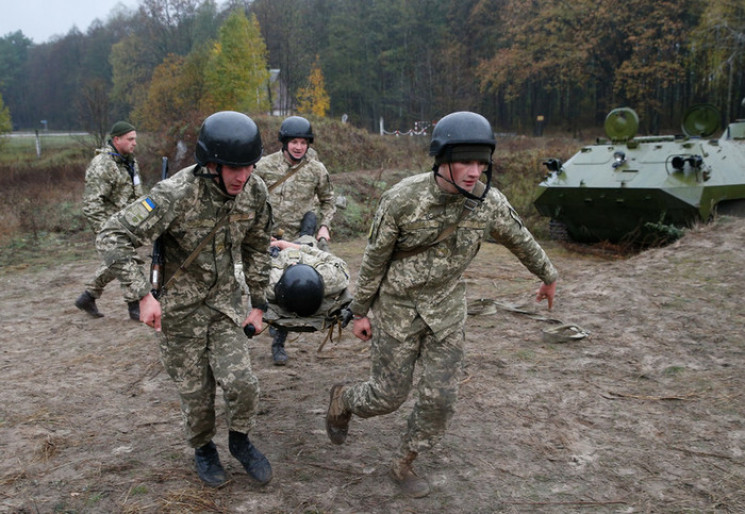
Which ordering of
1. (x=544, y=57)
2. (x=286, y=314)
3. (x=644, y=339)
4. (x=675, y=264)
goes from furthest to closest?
(x=544, y=57)
(x=675, y=264)
(x=644, y=339)
(x=286, y=314)

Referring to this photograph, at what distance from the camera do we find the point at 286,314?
418 centimetres

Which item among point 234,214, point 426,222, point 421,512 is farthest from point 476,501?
point 234,214

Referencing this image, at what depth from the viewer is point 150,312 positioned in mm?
2842

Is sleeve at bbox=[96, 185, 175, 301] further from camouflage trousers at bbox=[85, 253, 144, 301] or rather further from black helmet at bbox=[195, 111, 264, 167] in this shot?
camouflage trousers at bbox=[85, 253, 144, 301]

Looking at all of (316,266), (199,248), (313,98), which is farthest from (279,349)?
(313,98)

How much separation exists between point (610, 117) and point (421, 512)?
33.1 feet

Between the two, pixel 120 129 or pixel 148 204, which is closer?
pixel 148 204

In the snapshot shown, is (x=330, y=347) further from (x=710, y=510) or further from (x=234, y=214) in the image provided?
(x=710, y=510)

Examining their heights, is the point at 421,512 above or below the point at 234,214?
below

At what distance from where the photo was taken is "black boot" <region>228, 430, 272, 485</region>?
3.42 meters

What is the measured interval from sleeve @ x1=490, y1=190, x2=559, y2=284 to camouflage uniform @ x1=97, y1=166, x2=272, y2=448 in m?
1.24

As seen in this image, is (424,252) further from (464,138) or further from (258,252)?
(258,252)

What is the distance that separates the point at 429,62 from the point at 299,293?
3994 centimetres

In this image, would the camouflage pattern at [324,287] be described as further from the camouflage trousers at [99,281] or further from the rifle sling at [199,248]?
the camouflage trousers at [99,281]
